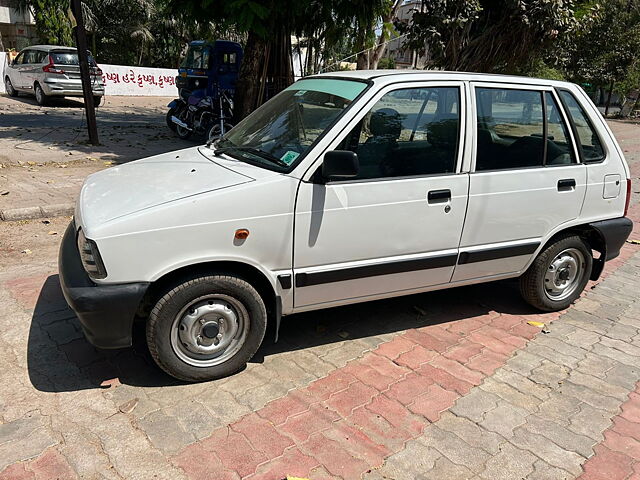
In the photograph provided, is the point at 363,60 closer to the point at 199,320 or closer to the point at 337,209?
the point at 337,209

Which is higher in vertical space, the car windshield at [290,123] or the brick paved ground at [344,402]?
the car windshield at [290,123]

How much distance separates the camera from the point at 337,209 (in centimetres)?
334

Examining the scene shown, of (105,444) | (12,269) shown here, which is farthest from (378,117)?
(12,269)

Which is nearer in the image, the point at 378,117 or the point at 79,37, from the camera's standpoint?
the point at 378,117

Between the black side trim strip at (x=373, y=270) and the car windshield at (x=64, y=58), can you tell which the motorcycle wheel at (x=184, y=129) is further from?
the black side trim strip at (x=373, y=270)

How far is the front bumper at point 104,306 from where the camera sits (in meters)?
2.91

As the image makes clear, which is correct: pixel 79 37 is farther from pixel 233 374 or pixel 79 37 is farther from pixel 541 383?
pixel 541 383

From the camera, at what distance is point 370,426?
119 inches

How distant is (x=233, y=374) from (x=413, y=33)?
10.2m

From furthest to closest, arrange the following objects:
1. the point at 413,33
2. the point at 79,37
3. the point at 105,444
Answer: the point at 413,33 → the point at 79,37 → the point at 105,444

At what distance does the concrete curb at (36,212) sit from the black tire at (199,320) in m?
4.08

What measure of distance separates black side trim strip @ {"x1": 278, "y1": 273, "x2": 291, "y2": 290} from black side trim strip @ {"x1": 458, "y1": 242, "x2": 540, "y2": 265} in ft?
4.45

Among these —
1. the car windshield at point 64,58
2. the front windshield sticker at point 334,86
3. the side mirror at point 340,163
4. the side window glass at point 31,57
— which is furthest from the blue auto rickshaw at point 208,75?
the side mirror at point 340,163

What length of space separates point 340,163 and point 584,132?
2.43 metres
